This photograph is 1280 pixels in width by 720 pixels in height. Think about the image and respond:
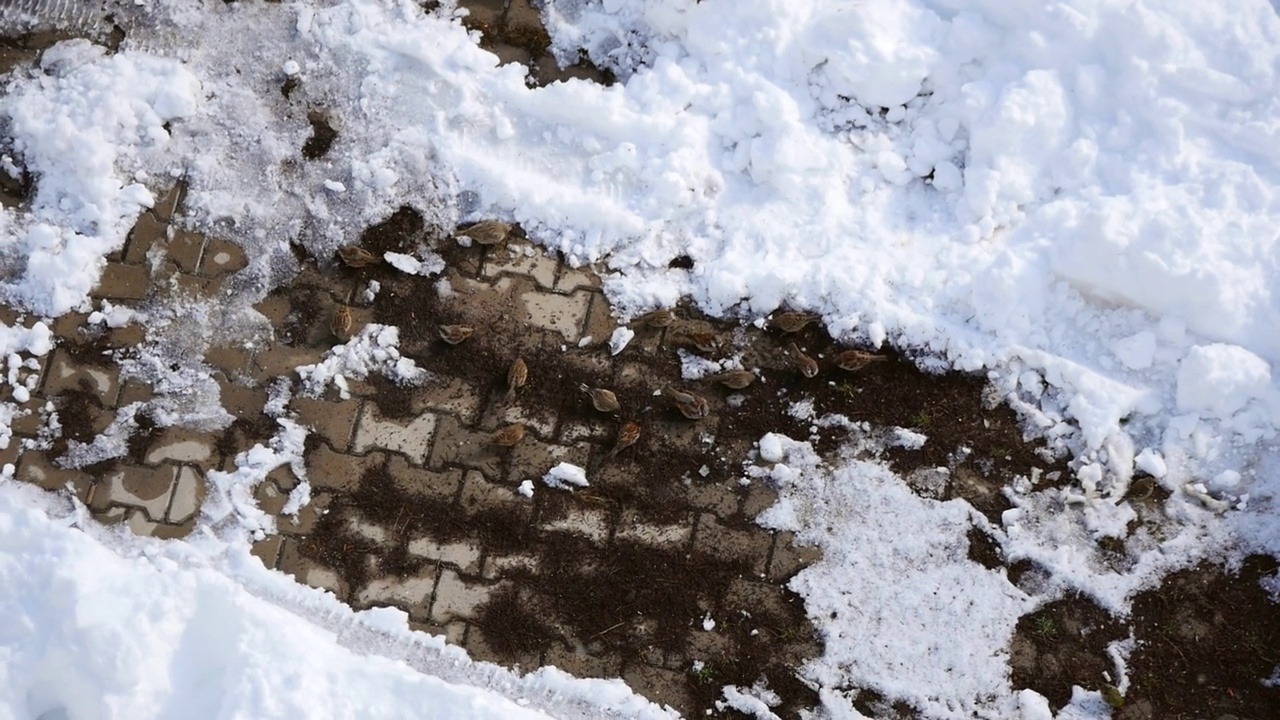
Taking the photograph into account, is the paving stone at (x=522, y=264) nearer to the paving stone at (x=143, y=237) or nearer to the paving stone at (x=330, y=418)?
the paving stone at (x=330, y=418)

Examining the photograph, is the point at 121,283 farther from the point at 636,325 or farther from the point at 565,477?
the point at 636,325

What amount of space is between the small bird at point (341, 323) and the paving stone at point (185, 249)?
810 mm

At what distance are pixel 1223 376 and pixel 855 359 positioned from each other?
1845 millimetres

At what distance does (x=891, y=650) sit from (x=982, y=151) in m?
2.67

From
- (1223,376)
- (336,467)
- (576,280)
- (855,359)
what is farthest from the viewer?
(576,280)

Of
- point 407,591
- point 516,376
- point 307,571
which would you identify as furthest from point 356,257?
point 407,591

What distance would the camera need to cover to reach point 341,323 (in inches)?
197

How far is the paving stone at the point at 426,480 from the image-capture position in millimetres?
5039

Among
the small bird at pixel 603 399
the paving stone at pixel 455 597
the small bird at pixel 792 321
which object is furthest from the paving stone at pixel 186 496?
the small bird at pixel 792 321

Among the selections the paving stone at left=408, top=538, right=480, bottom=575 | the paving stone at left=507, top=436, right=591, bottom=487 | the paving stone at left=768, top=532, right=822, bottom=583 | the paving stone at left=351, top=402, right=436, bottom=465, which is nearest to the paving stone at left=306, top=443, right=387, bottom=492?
the paving stone at left=351, top=402, right=436, bottom=465

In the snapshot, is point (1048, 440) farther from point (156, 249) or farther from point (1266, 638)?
point (156, 249)

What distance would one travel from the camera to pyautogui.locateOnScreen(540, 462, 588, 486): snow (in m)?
5.01

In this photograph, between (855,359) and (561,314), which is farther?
(561,314)

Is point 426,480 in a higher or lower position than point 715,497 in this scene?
lower
